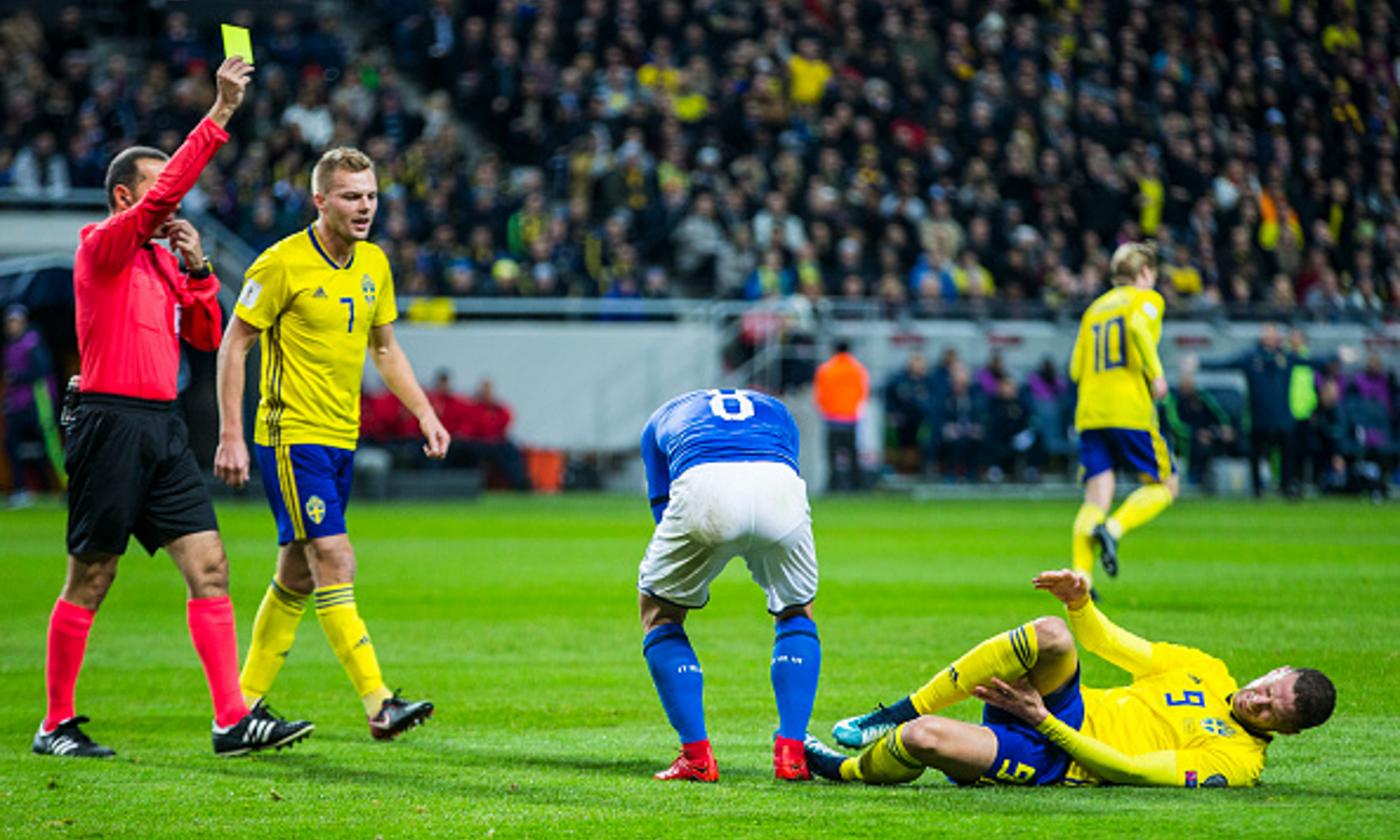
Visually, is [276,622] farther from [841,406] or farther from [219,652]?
[841,406]

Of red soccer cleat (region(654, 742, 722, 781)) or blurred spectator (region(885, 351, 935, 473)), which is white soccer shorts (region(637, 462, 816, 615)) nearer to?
red soccer cleat (region(654, 742, 722, 781))

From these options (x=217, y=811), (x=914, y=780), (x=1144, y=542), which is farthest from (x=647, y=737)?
(x=1144, y=542)

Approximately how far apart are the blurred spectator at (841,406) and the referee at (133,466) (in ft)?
64.8

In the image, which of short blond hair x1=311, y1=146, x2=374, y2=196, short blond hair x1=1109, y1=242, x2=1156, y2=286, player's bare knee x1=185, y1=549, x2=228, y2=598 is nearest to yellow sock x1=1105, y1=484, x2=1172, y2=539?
short blond hair x1=1109, y1=242, x2=1156, y2=286

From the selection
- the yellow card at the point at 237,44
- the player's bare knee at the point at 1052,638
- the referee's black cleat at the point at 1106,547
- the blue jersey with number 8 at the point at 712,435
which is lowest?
the referee's black cleat at the point at 1106,547

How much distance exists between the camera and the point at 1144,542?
62.8ft

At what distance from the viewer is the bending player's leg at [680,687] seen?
21.6ft

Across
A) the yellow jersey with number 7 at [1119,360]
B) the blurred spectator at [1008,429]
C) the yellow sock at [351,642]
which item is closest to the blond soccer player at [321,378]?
the yellow sock at [351,642]

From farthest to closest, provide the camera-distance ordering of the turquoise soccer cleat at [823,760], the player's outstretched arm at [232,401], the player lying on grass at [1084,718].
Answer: the player's outstretched arm at [232,401]
the turquoise soccer cleat at [823,760]
the player lying on grass at [1084,718]

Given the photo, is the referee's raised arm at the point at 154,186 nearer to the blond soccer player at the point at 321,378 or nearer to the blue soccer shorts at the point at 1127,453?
the blond soccer player at the point at 321,378

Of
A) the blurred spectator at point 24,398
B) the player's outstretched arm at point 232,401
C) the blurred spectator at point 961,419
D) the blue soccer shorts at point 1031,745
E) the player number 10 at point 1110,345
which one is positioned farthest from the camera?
the blurred spectator at point 961,419

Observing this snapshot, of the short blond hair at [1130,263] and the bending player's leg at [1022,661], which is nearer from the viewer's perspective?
the bending player's leg at [1022,661]

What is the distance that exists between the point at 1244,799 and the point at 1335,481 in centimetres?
2470

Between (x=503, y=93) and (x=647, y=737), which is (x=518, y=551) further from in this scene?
(x=503, y=93)
